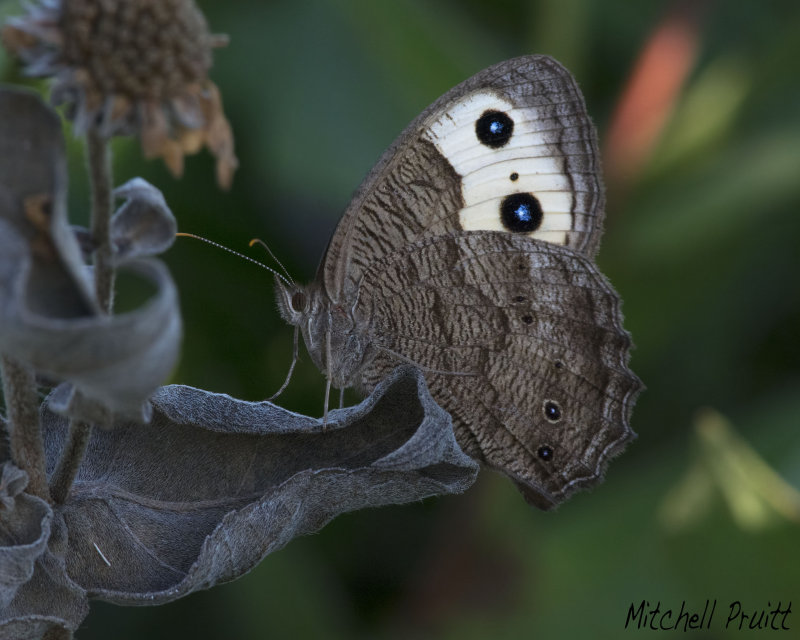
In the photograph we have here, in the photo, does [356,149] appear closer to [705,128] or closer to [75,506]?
[705,128]

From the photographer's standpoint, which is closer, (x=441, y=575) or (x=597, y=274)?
(x=597, y=274)

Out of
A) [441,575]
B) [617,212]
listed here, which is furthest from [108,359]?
[617,212]

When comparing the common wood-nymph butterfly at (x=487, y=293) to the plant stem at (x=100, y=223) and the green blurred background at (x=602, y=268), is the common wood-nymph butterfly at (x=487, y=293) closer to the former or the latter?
the green blurred background at (x=602, y=268)

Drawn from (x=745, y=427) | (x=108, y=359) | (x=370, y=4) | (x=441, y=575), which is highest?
(x=370, y=4)

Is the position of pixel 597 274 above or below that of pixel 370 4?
below

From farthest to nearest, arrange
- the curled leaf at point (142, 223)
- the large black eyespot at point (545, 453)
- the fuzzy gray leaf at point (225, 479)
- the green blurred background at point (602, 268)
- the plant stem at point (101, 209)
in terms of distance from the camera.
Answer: the green blurred background at point (602, 268), the large black eyespot at point (545, 453), the fuzzy gray leaf at point (225, 479), the curled leaf at point (142, 223), the plant stem at point (101, 209)

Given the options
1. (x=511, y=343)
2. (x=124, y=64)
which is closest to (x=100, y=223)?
(x=124, y=64)

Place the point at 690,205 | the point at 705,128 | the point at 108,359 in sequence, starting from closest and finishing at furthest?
the point at 108,359 < the point at 690,205 < the point at 705,128

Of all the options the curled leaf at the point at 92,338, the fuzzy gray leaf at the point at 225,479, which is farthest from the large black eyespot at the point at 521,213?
the curled leaf at the point at 92,338
